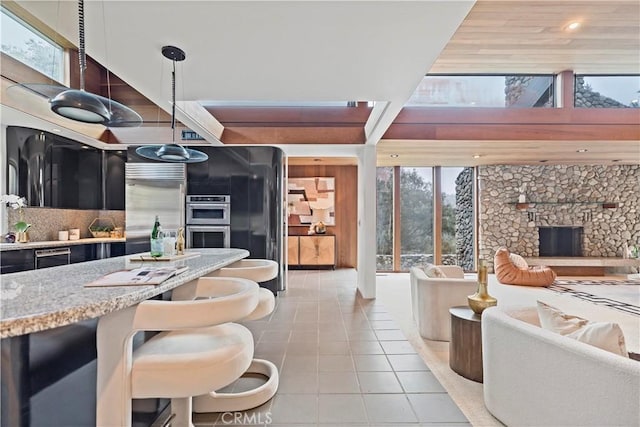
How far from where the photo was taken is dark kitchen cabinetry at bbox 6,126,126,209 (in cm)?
387

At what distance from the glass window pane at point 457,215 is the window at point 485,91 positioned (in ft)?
8.30

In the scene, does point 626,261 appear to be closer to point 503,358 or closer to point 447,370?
point 447,370

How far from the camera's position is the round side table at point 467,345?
239cm

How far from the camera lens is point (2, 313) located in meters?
0.89

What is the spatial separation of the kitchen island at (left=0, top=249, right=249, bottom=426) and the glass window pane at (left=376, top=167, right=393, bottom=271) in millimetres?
6371

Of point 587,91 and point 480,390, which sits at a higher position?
point 587,91

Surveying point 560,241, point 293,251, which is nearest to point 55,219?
point 293,251

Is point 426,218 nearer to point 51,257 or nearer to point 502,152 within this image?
point 502,152

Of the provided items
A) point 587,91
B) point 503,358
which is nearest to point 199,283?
point 503,358

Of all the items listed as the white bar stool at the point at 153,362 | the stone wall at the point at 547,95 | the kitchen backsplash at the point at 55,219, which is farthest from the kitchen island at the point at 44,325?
the stone wall at the point at 547,95

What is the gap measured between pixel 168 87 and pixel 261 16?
1.44 meters

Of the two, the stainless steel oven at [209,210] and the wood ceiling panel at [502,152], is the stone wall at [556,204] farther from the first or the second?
the stainless steel oven at [209,210]

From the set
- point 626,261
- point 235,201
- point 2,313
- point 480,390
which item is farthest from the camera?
point 626,261

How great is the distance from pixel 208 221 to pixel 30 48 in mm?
2920
